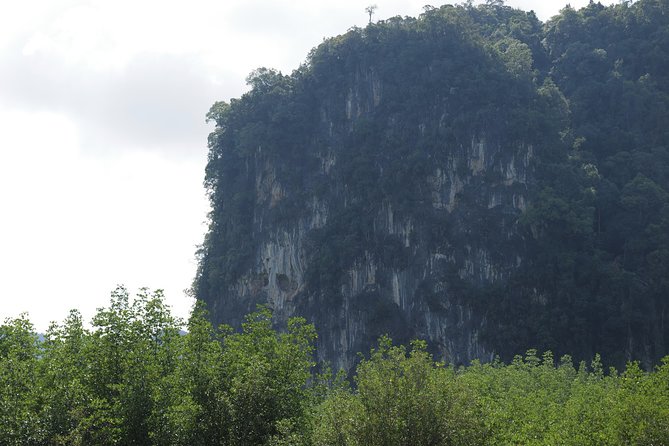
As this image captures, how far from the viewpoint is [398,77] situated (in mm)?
78438

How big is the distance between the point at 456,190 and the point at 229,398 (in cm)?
5008

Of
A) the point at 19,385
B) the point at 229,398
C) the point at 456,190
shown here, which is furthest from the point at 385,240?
the point at 19,385

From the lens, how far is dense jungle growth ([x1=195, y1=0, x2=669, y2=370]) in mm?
64875

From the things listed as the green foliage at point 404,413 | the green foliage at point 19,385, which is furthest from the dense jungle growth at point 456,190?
the green foliage at point 19,385

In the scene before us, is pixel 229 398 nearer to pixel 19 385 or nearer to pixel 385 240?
pixel 19 385

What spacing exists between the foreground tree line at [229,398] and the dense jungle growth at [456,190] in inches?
1514

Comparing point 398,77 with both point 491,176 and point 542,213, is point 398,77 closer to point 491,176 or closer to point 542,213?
point 491,176

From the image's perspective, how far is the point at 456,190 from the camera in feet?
235

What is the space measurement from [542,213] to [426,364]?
45.1m

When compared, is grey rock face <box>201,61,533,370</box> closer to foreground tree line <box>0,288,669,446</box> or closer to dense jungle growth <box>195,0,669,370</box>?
dense jungle growth <box>195,0,669,370</box>

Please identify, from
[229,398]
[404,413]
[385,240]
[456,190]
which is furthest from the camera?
[456,190]

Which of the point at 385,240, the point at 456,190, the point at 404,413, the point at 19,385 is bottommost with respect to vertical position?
the point at 404,413

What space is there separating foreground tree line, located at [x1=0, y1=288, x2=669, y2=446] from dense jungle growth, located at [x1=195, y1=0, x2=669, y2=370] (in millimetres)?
38465

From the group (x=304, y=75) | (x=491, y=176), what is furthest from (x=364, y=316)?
(x=304, y=75)
